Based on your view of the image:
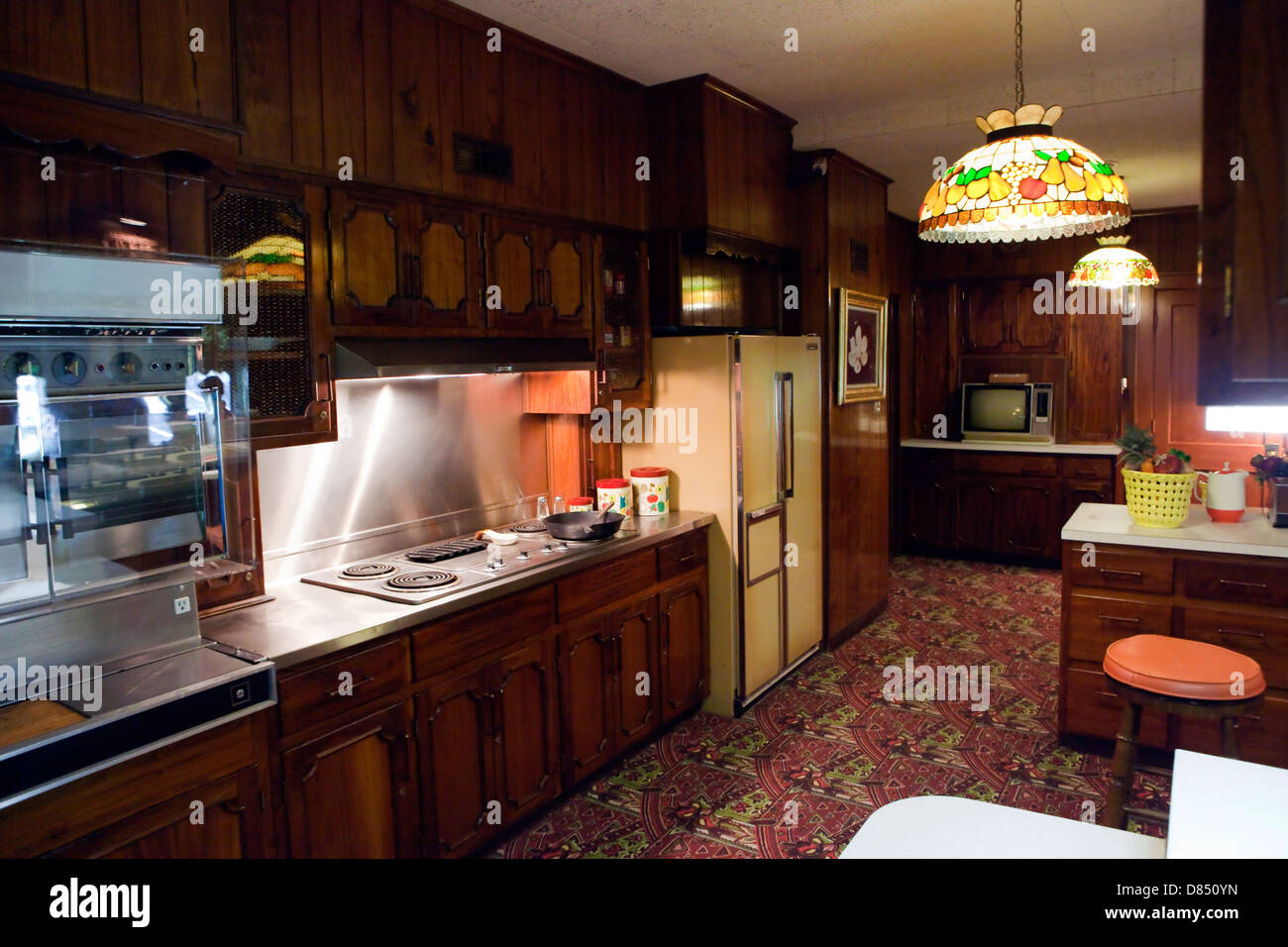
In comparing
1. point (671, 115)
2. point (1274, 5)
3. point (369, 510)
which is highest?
point (671, 115)

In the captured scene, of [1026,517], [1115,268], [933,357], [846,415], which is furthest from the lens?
[933,357]

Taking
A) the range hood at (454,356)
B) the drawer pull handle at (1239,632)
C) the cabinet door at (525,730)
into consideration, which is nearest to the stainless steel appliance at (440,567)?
the cabinet door at (525,730)

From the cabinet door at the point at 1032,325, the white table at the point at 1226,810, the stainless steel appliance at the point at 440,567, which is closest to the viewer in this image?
the white table at the point at 1226,810

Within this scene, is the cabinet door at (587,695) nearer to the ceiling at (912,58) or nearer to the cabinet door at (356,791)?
the cabinet door at (356,791)

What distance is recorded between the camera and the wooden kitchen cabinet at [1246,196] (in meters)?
0.66

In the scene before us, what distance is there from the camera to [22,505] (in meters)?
1.95

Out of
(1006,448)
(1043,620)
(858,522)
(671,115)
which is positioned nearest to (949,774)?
(858,522)

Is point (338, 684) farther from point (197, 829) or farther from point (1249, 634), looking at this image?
point (1249, 634)

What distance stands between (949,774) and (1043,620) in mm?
2450

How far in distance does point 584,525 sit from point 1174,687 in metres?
2.09

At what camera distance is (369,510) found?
130 inches

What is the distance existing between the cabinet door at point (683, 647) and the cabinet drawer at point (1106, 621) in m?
1.56

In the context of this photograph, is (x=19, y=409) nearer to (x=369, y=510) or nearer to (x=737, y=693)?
(x=369, y=510)

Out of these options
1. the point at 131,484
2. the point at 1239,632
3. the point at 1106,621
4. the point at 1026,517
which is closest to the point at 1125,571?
the point at 1106,621
